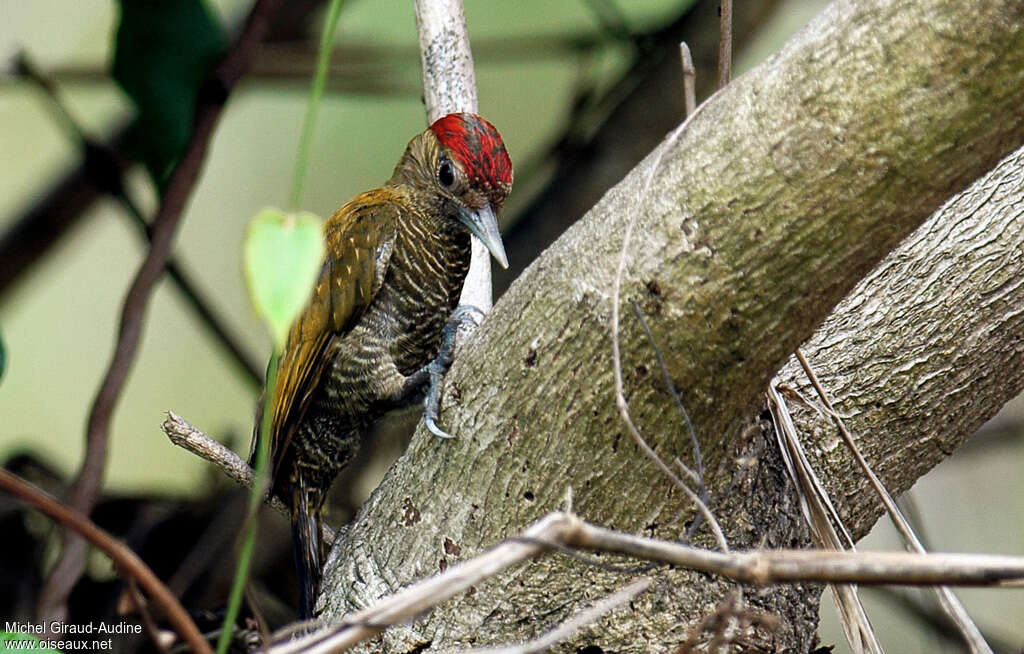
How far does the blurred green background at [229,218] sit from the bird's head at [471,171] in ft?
3.64

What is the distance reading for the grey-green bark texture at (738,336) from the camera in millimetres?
1023

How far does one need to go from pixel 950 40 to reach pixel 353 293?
1.30 m

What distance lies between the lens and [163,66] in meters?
1.83

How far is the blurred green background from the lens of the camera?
3.22 m

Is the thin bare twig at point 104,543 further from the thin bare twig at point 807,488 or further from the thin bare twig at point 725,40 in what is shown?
the thin bare twig at point 725,40

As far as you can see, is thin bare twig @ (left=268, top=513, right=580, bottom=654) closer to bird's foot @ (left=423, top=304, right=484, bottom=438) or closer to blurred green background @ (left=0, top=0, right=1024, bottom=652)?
bird's foot @ (left=423, top=304, right=484, bottom=438)

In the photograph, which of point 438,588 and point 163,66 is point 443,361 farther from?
point 438,588

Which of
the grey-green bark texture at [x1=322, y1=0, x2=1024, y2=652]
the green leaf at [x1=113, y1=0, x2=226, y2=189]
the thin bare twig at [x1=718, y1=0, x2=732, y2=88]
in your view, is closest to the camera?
the grey-green bark texture at [x1=322, y1=0, x2=1024, y2=652]

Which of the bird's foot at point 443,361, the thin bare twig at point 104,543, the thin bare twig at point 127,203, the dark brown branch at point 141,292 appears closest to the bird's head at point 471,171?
the bird's foot at point 443,361

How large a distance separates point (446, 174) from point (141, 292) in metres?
0.65

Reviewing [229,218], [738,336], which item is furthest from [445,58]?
[229,218]

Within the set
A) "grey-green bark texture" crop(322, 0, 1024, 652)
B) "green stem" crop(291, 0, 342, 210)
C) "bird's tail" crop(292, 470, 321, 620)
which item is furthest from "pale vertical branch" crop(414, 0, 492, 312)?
"green stem" crop(291, 0, 342, 210)

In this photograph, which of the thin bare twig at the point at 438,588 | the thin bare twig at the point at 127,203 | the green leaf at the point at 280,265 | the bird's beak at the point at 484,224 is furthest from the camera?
the thin bare twig at the point at 127,203

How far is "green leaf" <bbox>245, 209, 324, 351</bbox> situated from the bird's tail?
4.28 ft
